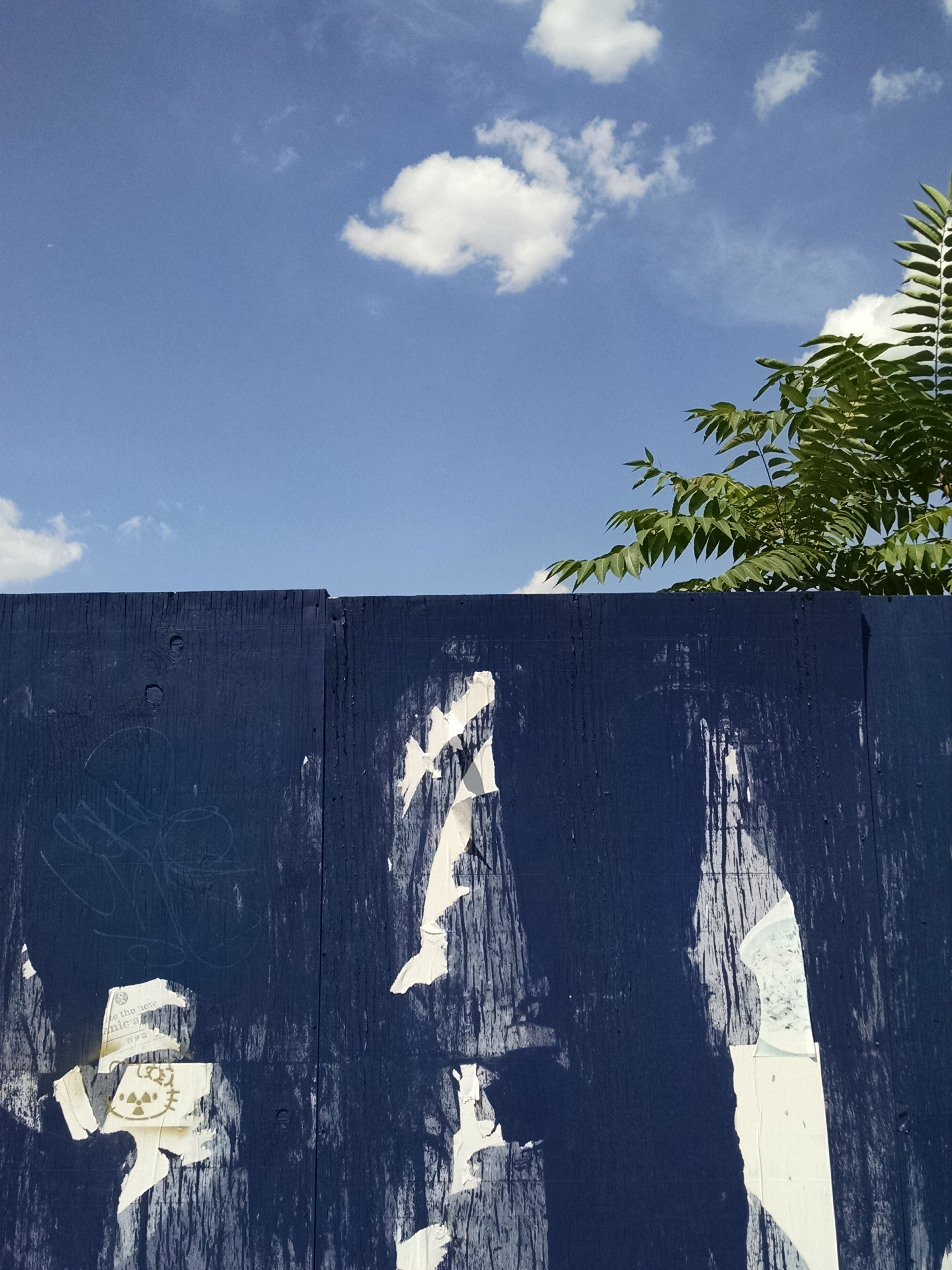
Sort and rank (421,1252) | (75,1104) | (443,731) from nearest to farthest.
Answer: (421,1252) → (75,1104) → (443,731)

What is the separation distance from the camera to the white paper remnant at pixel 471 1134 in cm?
281

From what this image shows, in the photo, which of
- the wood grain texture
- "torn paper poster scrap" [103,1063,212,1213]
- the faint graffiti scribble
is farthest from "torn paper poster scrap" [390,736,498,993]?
"torn paper poster scrap" [103,1063,212,1213]

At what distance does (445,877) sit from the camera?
294 centimetres

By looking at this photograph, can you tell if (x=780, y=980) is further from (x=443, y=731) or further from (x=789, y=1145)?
(x=443, y=731)

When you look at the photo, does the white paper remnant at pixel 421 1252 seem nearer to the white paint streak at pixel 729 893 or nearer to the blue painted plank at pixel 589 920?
the blue painted plank at pixel 589 920

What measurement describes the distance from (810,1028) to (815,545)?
242 centimetres

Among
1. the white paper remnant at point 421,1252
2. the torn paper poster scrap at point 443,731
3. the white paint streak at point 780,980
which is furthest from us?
the torn paper poster scrap at point 443,731

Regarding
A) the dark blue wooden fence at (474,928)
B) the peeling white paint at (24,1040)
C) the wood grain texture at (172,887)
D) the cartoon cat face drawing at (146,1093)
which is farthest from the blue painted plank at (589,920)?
the peeling white paint at (24,1040)

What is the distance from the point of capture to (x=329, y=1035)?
9.41ft

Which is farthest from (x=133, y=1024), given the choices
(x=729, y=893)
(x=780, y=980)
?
(x=780, y=980)

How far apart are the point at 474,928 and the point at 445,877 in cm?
17

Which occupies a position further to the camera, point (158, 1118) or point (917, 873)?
point (917, 873)

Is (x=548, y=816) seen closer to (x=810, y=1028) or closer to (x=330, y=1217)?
(x=810, y=1028)

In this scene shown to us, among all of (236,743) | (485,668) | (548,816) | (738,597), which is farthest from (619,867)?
(236,743)
